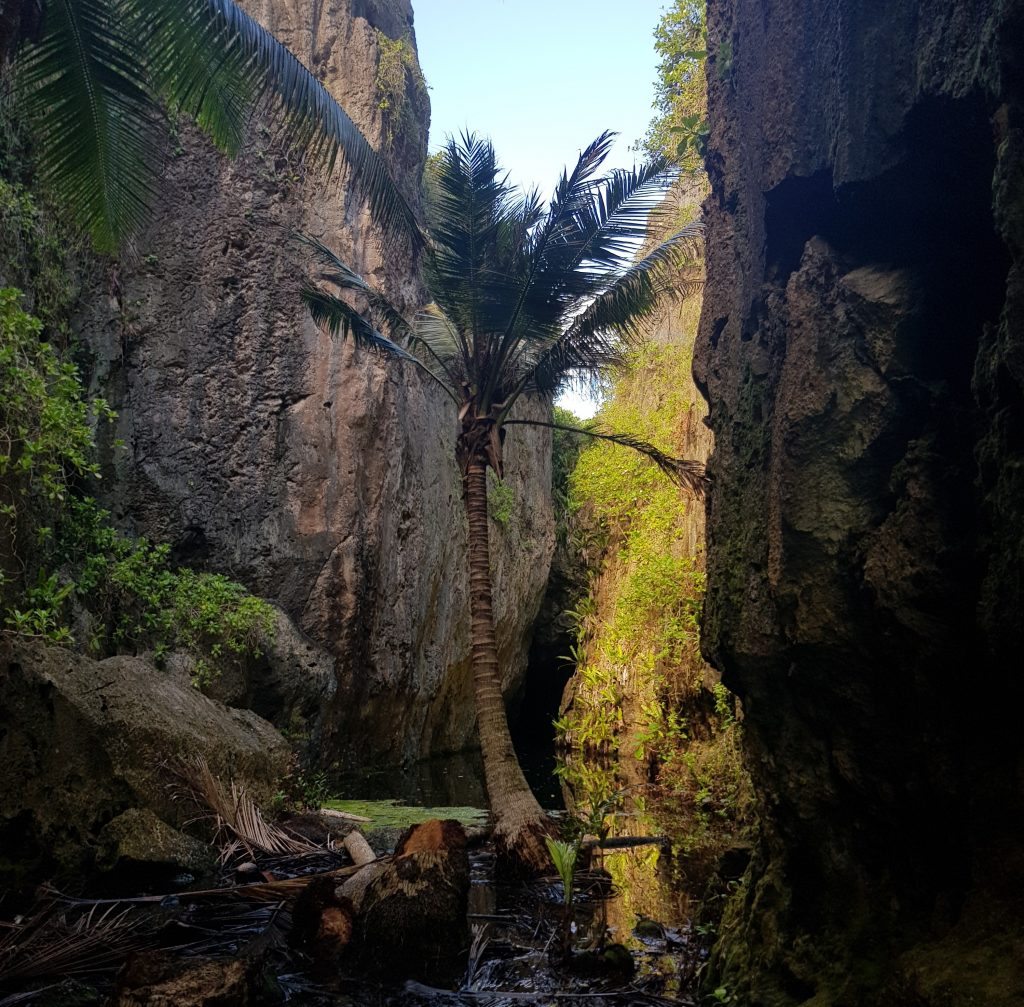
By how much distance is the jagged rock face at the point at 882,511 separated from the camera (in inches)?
89.9

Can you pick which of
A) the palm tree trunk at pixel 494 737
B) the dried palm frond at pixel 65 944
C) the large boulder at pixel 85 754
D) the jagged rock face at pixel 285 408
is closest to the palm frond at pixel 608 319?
the palm tree trunk at pixel 494 737

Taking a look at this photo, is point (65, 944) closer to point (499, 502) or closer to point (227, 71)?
point (227, 71)

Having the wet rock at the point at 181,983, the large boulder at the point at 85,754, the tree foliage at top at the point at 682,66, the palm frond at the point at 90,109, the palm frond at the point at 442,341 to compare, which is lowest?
the wet rock at the point at 181,983

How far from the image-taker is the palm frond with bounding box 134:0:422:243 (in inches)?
205

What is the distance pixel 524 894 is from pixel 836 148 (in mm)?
5052

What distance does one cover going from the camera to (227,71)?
5.62m

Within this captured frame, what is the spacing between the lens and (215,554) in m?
11.1

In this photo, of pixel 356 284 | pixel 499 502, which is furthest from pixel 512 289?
pixel 499 502

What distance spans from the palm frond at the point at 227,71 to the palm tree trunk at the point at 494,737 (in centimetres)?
341

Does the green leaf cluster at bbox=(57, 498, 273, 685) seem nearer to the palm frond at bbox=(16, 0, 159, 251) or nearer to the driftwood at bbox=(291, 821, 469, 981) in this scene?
the palm frond at bbox=(16, 0, 159, 251)

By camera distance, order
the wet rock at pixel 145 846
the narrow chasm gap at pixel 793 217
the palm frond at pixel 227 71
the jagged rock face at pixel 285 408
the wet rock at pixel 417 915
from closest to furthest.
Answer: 1. the narrow chasm gap at pixel 793 217
2. the wet rock at pixel 417 915
3. the wet rock at pixel 145 846
4. the palm frond at pixel 227 71
5. the jagged rock face at pixel 285 408

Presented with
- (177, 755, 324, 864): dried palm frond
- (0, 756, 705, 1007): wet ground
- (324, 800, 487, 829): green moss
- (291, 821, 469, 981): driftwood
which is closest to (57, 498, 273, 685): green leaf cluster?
(324, 800, 487, 829): green moss

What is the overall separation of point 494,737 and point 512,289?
440cm

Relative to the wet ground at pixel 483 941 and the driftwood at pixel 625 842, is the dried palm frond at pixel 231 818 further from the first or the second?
the driftwood at pixel 625 842
